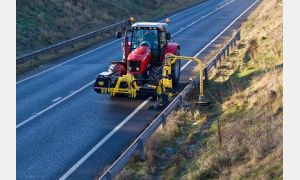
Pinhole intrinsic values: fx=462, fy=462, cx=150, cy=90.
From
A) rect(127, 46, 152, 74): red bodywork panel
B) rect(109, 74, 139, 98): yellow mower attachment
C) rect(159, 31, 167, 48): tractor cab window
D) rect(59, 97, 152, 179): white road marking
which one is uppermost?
rect(159, 31, 167, 48): tractor cab window

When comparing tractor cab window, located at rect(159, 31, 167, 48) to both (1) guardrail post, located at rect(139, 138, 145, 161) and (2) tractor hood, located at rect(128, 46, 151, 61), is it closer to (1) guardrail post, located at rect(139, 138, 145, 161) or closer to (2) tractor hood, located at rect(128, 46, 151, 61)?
(2) tractor hood, located at rect(128, 46, 151, 61)

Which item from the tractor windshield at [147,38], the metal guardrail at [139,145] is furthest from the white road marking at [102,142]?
the tractor windshield at [147,38]

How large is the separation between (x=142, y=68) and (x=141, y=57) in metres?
0.40

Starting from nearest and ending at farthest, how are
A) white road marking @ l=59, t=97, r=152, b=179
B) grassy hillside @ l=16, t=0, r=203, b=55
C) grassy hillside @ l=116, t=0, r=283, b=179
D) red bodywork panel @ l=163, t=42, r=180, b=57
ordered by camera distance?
1. grassy hillside @ l=116, t=0, r=283, b=179
2. white road marking @ l=59, t=97, r=152, b=179
3. red bodywork panel @ l=163, t=42, r=180, b=57
4. grassy hillside @ l=16, t=0, r=203, b=55

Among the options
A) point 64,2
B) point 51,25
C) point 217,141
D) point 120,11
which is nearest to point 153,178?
point 217,141

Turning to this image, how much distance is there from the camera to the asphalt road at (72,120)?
461 inches

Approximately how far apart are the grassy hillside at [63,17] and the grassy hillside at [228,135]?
14722 mm

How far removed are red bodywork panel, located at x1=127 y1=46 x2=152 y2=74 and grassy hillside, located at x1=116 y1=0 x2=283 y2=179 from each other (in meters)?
2.04

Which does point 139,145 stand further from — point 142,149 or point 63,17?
point 63,17

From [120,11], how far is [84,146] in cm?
3031

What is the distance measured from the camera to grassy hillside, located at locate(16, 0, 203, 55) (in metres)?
28.8

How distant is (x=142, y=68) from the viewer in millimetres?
16812

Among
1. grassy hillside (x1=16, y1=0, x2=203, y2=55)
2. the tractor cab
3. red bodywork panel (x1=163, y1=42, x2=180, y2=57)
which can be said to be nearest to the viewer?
the tractor cab


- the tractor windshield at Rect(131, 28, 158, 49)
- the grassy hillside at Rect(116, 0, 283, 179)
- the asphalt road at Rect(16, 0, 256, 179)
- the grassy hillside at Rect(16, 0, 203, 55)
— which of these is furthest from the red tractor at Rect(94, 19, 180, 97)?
the grassy hillside at Rect(16, 0, 203, 55)
